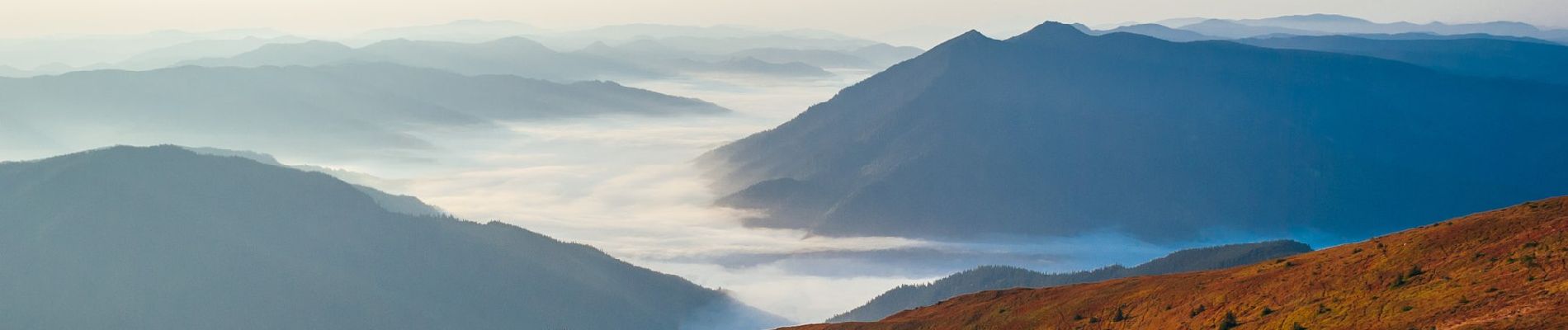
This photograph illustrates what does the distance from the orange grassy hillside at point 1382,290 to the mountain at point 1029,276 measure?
10797 centimetres

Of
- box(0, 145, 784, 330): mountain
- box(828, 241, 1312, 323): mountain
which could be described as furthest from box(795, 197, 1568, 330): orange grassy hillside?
box(0, 145, 784, 330): mountain

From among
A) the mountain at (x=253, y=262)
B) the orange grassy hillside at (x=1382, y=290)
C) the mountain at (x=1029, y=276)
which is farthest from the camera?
the mountain at (x=1029, y=276)

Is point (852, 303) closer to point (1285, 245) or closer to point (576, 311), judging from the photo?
point (576, 311)

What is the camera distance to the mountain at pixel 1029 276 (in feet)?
533

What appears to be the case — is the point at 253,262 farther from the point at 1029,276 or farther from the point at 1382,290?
the point at 1382,290

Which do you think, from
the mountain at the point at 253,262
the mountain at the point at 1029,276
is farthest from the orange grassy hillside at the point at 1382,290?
the mountain at the point at 253,262

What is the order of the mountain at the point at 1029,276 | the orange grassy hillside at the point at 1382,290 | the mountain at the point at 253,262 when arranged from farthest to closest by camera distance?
the mountain at the point at 1029,276
the mountain at the point at 253,262
the orange grassy hillside at the point at 1382,290

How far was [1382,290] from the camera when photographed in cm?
4006

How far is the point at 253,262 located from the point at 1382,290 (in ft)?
457

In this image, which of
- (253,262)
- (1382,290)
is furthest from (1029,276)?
(1382,290)

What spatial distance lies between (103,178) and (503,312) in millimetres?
48641

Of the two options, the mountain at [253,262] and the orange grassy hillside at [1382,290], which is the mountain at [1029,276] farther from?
the orange grassy hillside at [1382,290]

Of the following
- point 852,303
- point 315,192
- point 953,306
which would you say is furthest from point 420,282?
point 953,306

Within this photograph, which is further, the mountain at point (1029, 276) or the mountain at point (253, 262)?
the mountain at point (1029, 276)
